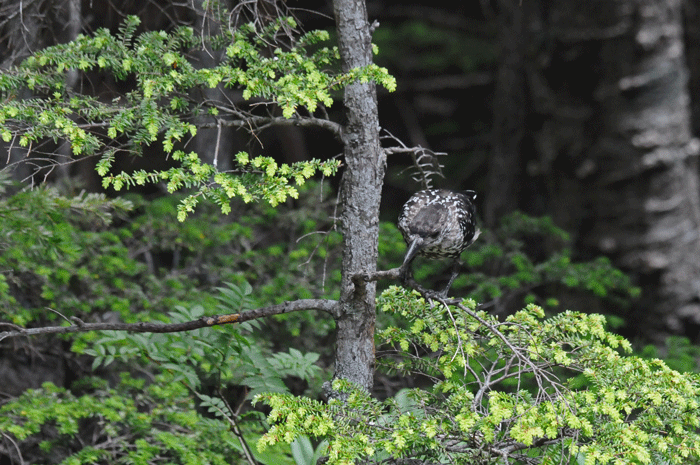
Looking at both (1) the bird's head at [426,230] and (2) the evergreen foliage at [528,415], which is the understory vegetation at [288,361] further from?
(1) the bird's head at [426,230]

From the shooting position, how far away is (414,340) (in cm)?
288

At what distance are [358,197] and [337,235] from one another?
260 centimetres

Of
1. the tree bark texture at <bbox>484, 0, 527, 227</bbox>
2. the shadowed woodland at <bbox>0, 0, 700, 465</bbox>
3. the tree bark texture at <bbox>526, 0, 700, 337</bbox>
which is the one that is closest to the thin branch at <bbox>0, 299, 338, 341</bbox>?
the shadowed woodland at <bbox>0, 0, 700, 465</bbox>

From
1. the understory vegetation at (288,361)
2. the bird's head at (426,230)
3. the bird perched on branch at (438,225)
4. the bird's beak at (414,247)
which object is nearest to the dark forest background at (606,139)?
the understory vegetation at (288,361)

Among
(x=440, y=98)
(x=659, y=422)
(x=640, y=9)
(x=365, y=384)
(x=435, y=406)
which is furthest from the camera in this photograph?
(x=440, y=98)

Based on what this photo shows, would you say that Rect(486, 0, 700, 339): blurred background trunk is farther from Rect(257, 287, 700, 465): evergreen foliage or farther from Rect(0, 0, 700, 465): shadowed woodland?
Rect(257, 287, 700, 465): evergreen foliage

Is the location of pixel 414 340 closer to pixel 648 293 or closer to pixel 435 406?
pixel 435 406

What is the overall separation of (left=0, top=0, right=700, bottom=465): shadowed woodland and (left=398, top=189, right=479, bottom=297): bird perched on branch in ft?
0.69

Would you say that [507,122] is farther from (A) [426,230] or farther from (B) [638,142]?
(A) [426,230]

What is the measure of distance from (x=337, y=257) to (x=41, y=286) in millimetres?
2131

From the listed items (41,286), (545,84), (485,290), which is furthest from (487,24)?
(41,286)

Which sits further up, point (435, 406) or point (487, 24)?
point (487, 24)

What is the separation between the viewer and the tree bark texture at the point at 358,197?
269cm

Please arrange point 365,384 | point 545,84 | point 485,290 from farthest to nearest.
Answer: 1. point 545,84
2. point 485,290
3. point 365,384
